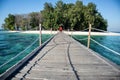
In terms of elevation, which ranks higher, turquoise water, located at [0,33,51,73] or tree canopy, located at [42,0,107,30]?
tree canopy, located at [42,0,107,30]

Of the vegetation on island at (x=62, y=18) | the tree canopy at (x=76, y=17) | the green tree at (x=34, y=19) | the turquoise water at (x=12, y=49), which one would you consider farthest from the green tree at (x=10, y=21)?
the turquoise water at (x=12, y=49)

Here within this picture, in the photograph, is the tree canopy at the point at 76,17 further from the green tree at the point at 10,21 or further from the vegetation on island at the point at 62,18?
the green tree at the point at 10,21

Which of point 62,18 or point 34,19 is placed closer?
point 62,18

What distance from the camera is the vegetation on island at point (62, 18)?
40.4 metres

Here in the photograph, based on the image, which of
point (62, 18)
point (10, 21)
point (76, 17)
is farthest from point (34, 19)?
point (76, 17)

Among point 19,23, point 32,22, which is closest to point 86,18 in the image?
point 32,22

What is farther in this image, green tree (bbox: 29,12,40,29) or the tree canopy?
green tree (bbox: 29,12,40,29)

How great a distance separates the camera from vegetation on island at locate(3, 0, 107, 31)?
40.4 metres

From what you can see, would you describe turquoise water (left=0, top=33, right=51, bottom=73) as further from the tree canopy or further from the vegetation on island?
the vegetation on island

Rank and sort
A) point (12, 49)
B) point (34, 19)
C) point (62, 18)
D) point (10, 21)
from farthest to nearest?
point (10, 21) → point (34, 19) → point (62, 18) → point (12, 49)

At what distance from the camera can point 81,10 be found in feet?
143

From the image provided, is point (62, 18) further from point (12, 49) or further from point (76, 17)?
point (12, 49)

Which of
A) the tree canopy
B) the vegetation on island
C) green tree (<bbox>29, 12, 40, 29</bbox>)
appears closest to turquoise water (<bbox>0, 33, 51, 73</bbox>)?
the tree canopy

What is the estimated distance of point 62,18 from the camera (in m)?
40.8
